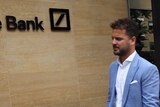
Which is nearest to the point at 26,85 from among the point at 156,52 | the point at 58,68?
the point at 58,68

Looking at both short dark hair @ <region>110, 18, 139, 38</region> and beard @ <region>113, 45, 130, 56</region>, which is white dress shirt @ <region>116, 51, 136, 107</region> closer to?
beard @ <region>113, 45, 130, 56</region>

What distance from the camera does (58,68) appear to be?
643 centimetres

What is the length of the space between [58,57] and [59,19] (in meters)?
0.69

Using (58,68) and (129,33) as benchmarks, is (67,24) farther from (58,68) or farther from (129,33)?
(129,33)

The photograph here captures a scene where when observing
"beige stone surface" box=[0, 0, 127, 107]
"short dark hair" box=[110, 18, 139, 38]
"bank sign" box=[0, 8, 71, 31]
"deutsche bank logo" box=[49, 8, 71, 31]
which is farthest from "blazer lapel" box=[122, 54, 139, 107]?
"deutsche bank logo" box=[49, 8, 71, 31]

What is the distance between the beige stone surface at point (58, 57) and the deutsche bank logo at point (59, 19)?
0.08 meters

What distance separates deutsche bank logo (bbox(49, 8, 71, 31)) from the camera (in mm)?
6391

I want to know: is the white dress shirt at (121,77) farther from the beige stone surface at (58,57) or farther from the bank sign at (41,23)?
the bank sign at (41,23)

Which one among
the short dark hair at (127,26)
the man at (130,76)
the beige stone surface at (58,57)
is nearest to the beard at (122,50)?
the man at (130,76)

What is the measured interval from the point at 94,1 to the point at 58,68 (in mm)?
1593

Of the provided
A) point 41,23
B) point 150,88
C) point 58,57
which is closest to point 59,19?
point 41,23

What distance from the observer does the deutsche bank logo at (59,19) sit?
6.39 meters

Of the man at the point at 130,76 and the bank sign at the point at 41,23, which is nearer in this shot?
the man at the point at 130,76

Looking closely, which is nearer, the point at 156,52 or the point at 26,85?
the point at 26,85
